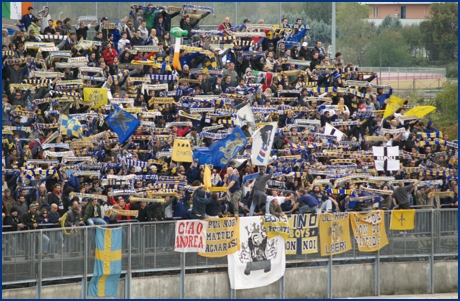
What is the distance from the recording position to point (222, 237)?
3219cm

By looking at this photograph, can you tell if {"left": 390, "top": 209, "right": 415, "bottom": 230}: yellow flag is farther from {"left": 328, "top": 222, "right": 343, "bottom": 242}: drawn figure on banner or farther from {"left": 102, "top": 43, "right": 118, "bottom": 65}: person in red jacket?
{"left": 102, "top": 43, "right": 118, "bottom": 65}: person in red jacket

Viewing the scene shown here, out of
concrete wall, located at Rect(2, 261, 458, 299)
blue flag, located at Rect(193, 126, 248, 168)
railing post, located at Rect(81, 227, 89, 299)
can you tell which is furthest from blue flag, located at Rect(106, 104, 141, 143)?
railing post, located at Rect(81, 227, 89, 299)

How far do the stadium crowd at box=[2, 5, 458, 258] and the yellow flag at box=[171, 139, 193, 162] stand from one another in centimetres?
25

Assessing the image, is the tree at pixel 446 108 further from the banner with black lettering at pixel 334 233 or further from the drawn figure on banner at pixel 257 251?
the drawn figure on banner at pixel 257 251

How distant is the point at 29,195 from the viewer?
3145cm

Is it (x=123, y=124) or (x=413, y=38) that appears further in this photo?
(x=413, y=38)

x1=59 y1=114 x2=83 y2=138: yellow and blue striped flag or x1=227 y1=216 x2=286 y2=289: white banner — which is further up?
x1=59 y1=114 x2=83 y2=138: yellow and blue striped flag

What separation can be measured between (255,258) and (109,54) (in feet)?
30.6

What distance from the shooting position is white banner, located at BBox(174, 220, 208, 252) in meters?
31.7

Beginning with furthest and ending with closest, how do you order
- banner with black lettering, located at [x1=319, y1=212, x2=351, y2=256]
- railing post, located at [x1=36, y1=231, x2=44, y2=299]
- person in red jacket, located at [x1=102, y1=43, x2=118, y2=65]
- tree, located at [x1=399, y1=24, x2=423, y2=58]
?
tree, located at [x1=399, y1=24, x2=423, y2=58]
person in red jacket, located at [x1=102, y1=43, x2=118, y2=65]
banner with black lettering, located at [x1=319, y1=212, x2=351, y2=256]
railing post, located at [x1=36, y1=231, x2=44, y2=299]

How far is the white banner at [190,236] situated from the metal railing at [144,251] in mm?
150

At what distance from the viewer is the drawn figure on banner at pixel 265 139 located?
34.8 meters

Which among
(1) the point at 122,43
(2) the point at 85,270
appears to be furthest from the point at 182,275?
(1) the point at 122,43

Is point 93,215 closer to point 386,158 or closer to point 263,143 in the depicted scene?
point 263,143
